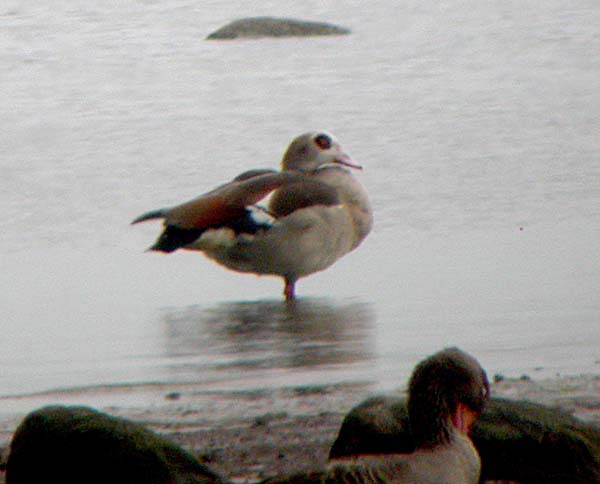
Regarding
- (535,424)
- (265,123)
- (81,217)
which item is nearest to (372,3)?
(265,123)

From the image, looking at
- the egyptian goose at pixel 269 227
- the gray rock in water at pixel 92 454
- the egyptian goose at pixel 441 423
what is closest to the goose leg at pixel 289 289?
the egyptian goose at pixel 269 227

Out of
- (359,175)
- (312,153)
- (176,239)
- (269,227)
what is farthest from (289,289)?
(359,175)

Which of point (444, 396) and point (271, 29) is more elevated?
point (444, 396)

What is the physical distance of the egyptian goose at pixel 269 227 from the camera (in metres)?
9.55

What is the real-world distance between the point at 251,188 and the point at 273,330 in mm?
1537

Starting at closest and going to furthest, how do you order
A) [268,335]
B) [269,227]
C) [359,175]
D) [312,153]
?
[268,335] < [269,227] < [312,153] < [359,175]

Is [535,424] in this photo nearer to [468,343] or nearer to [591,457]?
[591,457]

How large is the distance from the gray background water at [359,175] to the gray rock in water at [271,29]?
36 centimetres

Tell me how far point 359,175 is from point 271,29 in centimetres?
1064

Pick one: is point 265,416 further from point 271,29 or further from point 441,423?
point 271,29

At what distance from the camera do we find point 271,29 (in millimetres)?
22938

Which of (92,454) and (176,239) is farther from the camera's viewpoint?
(176,239)

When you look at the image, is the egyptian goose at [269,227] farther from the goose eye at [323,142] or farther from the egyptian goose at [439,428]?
the egyptian goose at [439,428]

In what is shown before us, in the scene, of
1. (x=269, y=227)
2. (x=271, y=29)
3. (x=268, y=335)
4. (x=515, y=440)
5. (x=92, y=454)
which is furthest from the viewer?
(x=271, y=29)
